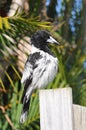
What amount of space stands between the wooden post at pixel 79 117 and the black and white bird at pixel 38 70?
1.15 meters

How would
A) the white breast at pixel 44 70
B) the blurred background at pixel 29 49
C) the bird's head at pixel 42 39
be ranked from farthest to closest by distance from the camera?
the blurred background at pixel 29 49 < the bird's head at pixel 42 39 < the white breast at pixel 44 70

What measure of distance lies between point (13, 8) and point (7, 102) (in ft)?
3.16

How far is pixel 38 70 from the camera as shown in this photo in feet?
11.0

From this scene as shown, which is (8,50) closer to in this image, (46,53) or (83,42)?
(46,53)

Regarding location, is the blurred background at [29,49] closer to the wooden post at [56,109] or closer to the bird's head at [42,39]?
the bird's head at [42,39]

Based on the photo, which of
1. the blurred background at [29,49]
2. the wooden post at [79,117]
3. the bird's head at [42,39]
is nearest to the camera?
the wooden post at [79,117]

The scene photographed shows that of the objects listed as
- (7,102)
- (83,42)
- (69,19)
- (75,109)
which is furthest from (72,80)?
(75,109)

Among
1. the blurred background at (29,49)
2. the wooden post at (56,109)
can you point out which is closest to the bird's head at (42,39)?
the blurred background at (29,49)

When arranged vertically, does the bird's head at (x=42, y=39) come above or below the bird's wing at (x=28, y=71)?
above

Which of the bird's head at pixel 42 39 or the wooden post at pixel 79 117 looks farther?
the bird's head at pixel 42 39

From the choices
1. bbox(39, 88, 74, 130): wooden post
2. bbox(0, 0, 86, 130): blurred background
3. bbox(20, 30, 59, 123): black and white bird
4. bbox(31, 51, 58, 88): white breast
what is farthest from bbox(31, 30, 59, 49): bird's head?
bbox(39, 88, 74, 130): wooden post

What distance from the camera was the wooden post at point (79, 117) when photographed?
2.14 meters

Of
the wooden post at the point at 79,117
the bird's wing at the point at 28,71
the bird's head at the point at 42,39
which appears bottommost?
the wooden post at the point at 79,117

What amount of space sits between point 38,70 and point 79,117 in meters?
1.22
